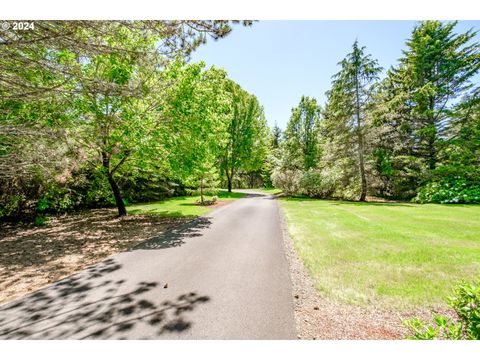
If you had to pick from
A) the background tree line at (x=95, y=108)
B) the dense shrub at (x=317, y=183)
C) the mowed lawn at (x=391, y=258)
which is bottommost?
the mowed lawn at (x=391, y=258)

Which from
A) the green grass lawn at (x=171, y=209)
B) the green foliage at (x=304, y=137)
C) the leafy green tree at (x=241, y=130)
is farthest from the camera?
the leafy green tree at (x=241, y=130)

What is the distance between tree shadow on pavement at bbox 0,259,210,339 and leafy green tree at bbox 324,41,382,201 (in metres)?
23.5

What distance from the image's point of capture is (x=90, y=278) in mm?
5367

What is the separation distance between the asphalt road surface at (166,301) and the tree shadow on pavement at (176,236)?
706mm

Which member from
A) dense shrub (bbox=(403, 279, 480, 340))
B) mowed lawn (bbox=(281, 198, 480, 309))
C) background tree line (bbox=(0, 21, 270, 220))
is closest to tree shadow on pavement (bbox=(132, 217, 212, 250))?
background tree line (bbox=(0, 21, 270, 220))

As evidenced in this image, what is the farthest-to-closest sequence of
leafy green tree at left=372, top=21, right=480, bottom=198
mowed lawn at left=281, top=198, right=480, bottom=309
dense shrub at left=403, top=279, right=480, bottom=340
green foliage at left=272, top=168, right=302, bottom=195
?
green foliage at left=272, top=168, right=302, bottom=195, leafy green tree at left=372, top=21, right=480, bottom=198, mowed lawn at left=281, top=198, right=480, bottom=309, dense shrub at left=403, top=279, right=480, bottom=340

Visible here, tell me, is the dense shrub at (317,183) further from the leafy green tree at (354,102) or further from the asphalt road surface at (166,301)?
the asphalt road surface at (166,301)

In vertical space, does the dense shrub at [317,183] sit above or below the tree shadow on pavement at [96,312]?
above

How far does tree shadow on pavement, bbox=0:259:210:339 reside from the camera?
338 centimetres

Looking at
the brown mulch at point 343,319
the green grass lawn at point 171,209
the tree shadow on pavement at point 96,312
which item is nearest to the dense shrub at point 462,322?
the brown mulch at point 343,319

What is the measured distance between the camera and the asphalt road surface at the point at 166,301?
3.41 meters

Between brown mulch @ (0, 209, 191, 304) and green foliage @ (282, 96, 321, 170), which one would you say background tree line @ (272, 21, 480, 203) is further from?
brown mulch @ (0, 209, 191, 304)
